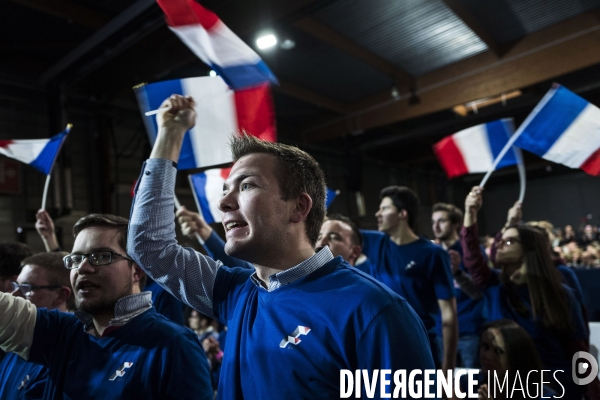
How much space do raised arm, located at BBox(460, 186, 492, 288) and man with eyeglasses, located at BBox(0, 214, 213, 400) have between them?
2.22 meters

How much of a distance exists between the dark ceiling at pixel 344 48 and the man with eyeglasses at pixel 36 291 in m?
3.01

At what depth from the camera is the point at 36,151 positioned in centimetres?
372

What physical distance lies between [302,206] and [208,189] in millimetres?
2188

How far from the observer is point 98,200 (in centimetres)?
749

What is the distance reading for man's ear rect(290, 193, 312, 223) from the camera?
4.84 ft

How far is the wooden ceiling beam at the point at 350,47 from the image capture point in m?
5.99

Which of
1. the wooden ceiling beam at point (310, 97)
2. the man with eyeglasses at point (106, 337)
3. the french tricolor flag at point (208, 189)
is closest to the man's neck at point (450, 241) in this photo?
the french tricolor flag at point (208, 189)

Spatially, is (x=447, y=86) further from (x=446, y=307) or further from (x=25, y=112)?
(x=25, y=112)

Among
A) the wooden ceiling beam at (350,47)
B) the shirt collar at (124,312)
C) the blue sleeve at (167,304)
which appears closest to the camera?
the shirt collar at (124,312)

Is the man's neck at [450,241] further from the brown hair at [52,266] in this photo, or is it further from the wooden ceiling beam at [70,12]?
the wooden ceiling beam at [70,12]

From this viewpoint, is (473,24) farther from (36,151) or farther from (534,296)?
(36,151)

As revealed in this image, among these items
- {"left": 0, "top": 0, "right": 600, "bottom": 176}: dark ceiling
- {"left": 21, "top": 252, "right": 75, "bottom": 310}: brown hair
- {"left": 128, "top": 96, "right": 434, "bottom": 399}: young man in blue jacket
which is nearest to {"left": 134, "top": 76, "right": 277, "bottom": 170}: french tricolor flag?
{"left": 128, "top": 96, "right": 434, "bottom": 399}: young man in blue jacket

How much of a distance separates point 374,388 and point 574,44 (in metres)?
6.75

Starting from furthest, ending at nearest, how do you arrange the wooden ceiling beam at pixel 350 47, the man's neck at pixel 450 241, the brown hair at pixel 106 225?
the wooden ceiling beam at pixel 350 47, the man's neck at pixel 450 241, the brown hair at pixel 106 225
